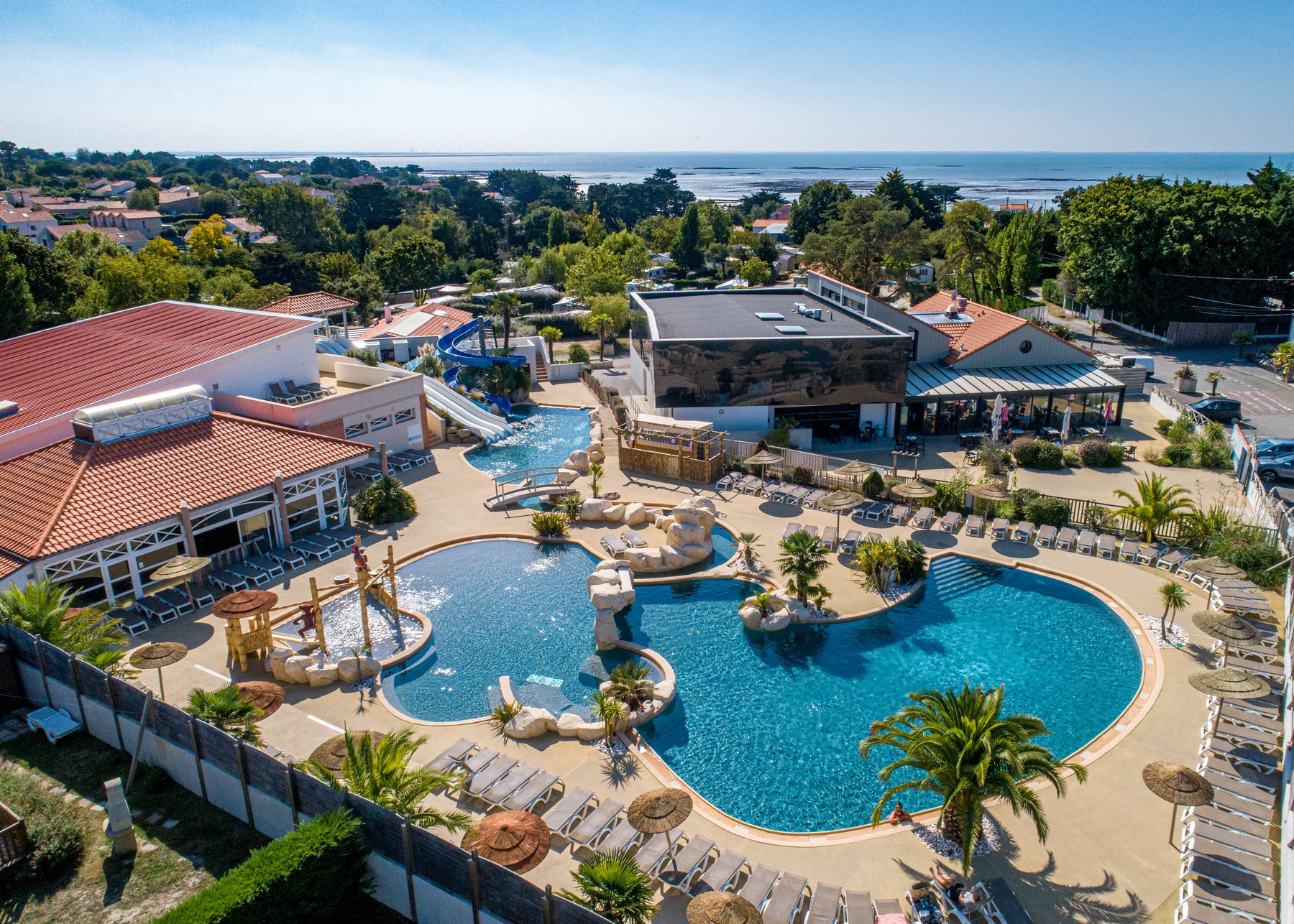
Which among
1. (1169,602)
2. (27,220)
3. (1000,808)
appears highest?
(27,220)

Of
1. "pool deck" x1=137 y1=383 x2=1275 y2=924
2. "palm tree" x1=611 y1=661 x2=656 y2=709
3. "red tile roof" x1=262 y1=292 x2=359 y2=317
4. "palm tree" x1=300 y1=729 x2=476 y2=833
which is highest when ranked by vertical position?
"red tile roof" x1=262 y1=292 x2=359 y2=317

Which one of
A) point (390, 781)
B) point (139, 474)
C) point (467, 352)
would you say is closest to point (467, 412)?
point (467, 352)

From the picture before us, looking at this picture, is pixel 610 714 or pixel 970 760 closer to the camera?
pixel 970 760

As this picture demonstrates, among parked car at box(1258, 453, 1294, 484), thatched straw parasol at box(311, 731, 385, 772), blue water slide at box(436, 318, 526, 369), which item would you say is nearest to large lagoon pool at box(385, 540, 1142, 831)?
thatched straw parasol at box(311, 731, 385, 772)

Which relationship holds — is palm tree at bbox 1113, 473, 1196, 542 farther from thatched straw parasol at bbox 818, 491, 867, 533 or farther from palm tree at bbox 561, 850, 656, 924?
palm tree at bbox 561, 850, 656, 924

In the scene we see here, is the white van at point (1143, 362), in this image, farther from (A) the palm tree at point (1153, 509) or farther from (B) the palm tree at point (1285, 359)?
(A) the palm tree at point (1153, 509)

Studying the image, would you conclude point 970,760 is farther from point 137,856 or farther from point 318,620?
point 318,620
